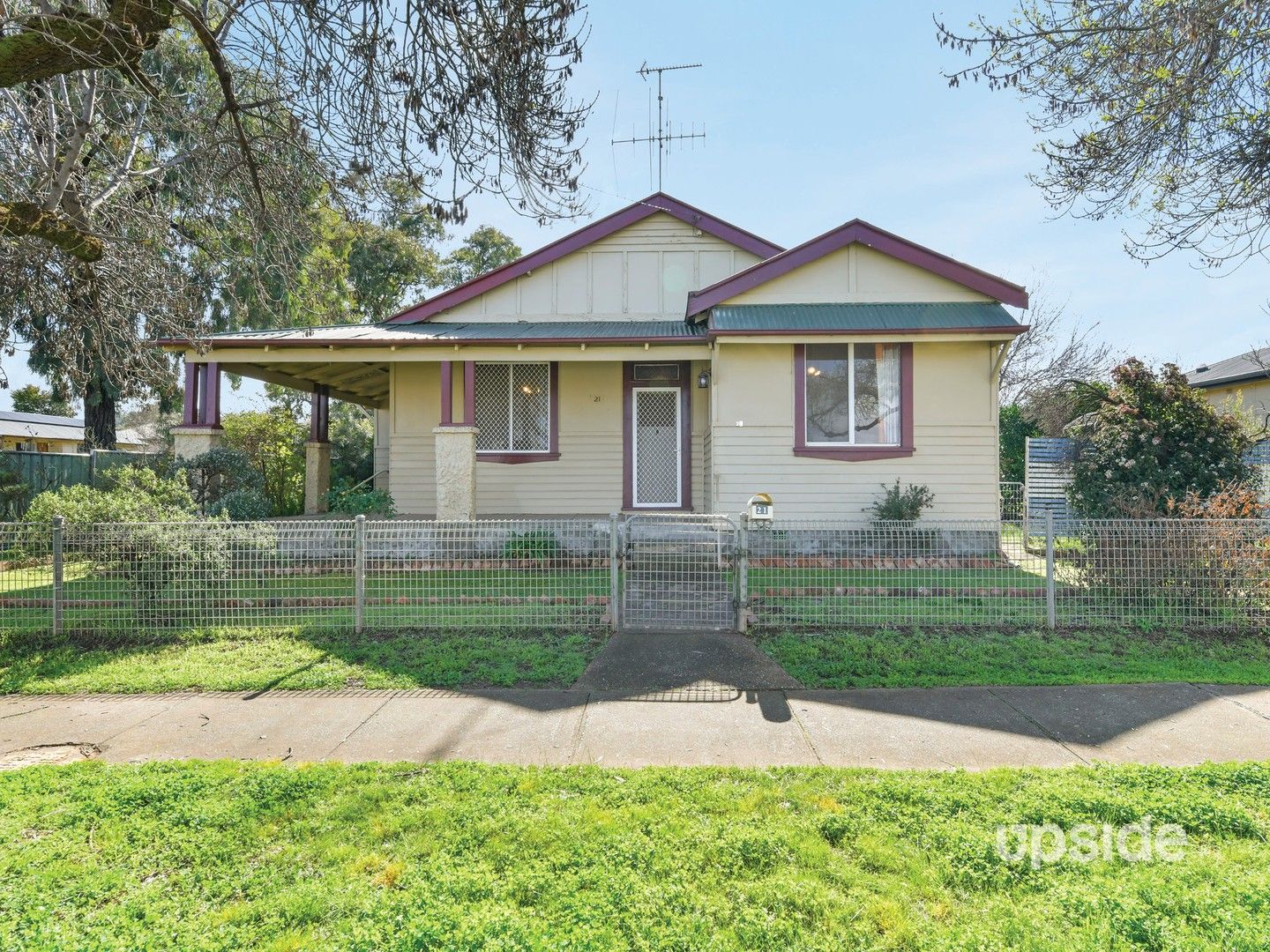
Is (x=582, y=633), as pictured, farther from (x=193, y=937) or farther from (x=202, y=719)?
(x=193, y=937)

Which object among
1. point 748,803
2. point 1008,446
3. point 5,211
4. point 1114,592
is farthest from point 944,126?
point 1008,446

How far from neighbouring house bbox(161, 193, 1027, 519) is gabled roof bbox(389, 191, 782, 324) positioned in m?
0.03

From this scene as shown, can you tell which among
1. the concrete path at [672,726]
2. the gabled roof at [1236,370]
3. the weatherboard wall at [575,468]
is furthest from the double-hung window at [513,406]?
the gabled roof at [1236,370]

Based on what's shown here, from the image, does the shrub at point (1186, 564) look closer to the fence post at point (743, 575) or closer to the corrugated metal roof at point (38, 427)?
the fence post at point (743, 575)

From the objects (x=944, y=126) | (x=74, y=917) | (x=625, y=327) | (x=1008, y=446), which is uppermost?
(x=944, y=126)

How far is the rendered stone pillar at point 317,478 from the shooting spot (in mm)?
13508

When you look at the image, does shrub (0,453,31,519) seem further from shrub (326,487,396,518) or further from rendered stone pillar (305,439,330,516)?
shrub (326,487,396,518)

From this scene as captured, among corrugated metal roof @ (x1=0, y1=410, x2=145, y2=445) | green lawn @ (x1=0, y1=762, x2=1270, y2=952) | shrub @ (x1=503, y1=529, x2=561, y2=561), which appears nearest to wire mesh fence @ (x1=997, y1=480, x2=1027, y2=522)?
shrub @ (x1=503, y1=529, x2=561, y2=561)

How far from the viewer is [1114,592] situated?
6.42 metres

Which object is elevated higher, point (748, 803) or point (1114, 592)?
point (1114, 592)

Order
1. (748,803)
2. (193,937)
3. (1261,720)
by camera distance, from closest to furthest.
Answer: (193,937), (748,803), (1261,720)

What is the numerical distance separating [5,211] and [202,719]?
14.1 feet

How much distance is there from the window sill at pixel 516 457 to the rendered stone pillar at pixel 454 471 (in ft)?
5.03

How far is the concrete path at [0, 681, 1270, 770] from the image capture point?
13.0 feet
